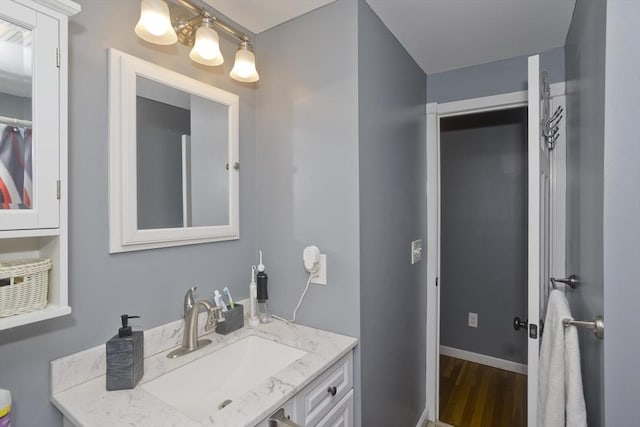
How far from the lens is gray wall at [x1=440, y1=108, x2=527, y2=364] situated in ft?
9.17

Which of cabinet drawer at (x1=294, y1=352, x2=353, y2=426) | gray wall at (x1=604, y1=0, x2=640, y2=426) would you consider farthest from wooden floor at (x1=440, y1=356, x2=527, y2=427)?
gray wall at (x1=604, y1=0, x2=640, y2=426)

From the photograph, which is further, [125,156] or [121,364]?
[125,156]

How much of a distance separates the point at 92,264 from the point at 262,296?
0.68m

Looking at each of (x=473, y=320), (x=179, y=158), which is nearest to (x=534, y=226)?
(x=179, y=158)

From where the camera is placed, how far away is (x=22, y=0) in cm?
80

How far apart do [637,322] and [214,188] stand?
1.50 meters

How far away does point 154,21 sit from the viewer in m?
1.08

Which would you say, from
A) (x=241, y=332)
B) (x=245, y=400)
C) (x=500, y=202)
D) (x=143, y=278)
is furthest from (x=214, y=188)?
(x=500, y=202)

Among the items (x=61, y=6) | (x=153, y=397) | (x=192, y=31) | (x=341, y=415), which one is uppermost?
(x=192, y=31)

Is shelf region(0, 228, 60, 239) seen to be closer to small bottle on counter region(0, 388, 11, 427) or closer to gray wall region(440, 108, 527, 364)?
small bottle on counter region(0, 388, 11, 427)

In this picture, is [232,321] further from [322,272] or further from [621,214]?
[621,214]

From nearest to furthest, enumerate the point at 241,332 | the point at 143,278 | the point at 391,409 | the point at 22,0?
the point at 22,0 < the point at 143,278 < the point at 241,332 < the point at 391,409

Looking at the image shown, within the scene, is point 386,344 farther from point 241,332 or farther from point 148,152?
point 148,152

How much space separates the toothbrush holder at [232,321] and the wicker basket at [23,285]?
64 cm
